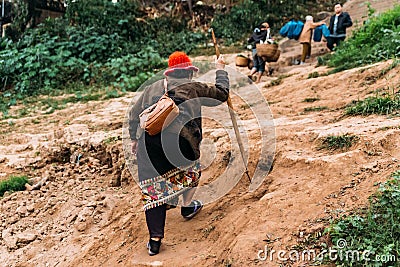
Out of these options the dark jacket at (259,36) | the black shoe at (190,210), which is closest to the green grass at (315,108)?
the black shoe at (190,210)

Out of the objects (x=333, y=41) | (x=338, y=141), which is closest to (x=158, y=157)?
(x=338, y=141)

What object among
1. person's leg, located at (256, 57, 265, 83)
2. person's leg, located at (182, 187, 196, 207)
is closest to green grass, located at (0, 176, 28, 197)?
person's leg, located at (182, 187, 196, 207)

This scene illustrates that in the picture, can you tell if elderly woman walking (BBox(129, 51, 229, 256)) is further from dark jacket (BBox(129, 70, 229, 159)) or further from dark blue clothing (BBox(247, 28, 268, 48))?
dark blue clothing (BBox(247, 28, 268, 48))

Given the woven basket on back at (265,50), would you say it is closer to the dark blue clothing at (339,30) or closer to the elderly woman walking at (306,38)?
the elderly woman walking at (306,38)

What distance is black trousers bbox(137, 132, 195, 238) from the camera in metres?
3.10

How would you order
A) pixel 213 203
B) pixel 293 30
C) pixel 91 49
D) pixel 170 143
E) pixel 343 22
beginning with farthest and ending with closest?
1. pixel 91 49
2. pixel 293 30
3. pixel 343 22
4. pixel 213 203
5. pixel 170 143

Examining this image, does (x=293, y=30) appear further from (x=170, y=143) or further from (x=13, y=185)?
(x=170, y=143)

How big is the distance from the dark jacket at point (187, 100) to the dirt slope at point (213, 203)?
0.65 metres

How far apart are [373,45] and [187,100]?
5286mm

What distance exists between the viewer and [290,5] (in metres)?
13.8

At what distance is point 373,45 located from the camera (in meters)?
7.39

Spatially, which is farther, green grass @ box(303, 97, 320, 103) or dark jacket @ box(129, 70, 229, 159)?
green grass @ box(303, 97, 320, 103)

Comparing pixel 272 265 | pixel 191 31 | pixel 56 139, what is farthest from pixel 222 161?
pixel 191 31

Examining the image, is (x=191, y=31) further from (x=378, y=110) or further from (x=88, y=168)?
(x=378, y=110)
